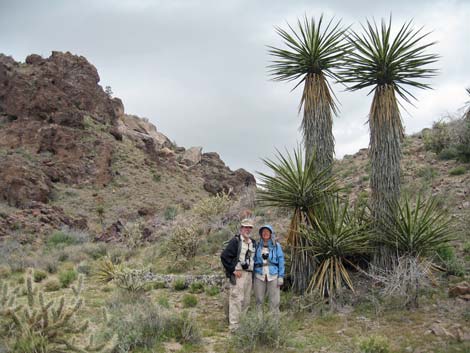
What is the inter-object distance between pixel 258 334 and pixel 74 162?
26.0 metres

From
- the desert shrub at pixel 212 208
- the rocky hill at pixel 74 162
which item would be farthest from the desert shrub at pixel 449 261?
the rocky hill at pixel 74 162

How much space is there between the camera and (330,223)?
8.76 metres

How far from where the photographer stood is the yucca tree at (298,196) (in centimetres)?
891

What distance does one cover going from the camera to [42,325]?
5.41m

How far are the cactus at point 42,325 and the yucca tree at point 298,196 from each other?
4.33m

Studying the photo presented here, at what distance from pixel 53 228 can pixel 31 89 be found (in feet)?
47.3

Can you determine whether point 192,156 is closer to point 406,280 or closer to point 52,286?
point 52,286

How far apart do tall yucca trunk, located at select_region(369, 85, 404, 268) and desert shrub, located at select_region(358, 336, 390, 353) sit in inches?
107

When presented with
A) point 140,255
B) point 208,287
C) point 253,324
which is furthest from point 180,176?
point 253,324

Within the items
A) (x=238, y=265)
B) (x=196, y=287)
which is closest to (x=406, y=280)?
(x=238, y=265)

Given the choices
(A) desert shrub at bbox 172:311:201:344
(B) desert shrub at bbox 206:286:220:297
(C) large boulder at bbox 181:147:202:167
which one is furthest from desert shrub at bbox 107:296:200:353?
(C) large boulder at bbox 181:147:202:167

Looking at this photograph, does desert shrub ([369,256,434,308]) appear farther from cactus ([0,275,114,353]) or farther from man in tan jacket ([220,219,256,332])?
cactus ([0,275,114,353])

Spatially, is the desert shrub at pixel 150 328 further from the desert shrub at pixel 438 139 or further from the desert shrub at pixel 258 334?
the desert shrub at pixel 438 139

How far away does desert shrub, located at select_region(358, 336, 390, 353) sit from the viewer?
6250mm
